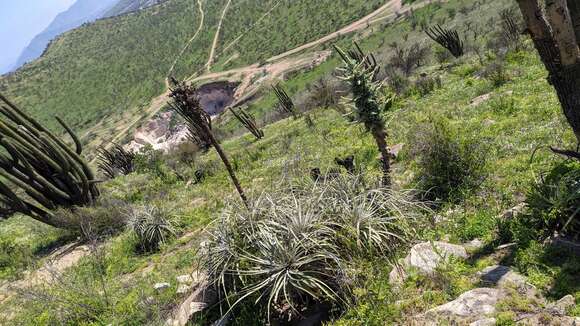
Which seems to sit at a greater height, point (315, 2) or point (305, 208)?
point (315, 2)

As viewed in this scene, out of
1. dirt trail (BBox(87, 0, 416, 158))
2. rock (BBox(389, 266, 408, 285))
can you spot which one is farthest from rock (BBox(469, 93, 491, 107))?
dirt trail (BBox(87, 0, 416, 158))

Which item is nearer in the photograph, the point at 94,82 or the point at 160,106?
the point at 160,106

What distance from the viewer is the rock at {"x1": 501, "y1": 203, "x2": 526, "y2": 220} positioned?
19.1 ft

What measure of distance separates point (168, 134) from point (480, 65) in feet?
127

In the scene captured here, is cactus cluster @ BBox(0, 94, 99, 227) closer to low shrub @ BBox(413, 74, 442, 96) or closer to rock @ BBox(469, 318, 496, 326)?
→ low shrub @ BBox(413, 74, 442, 96)

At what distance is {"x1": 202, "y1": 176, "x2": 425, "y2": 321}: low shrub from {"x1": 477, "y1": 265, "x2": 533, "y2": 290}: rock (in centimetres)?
131

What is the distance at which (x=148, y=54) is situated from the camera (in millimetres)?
73938

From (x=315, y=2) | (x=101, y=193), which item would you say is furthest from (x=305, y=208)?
(x=315, y=2)

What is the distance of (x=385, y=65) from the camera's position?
26.6 m

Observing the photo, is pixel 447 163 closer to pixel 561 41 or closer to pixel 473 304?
pixel 561 41

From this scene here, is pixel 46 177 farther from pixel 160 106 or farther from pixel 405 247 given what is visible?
pixel 160 106

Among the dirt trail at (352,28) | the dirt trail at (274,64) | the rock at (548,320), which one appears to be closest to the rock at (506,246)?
the rock at (548,320)

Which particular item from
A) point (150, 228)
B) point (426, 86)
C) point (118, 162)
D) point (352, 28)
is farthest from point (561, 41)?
point (352, 28)

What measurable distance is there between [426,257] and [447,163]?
2.53 m
